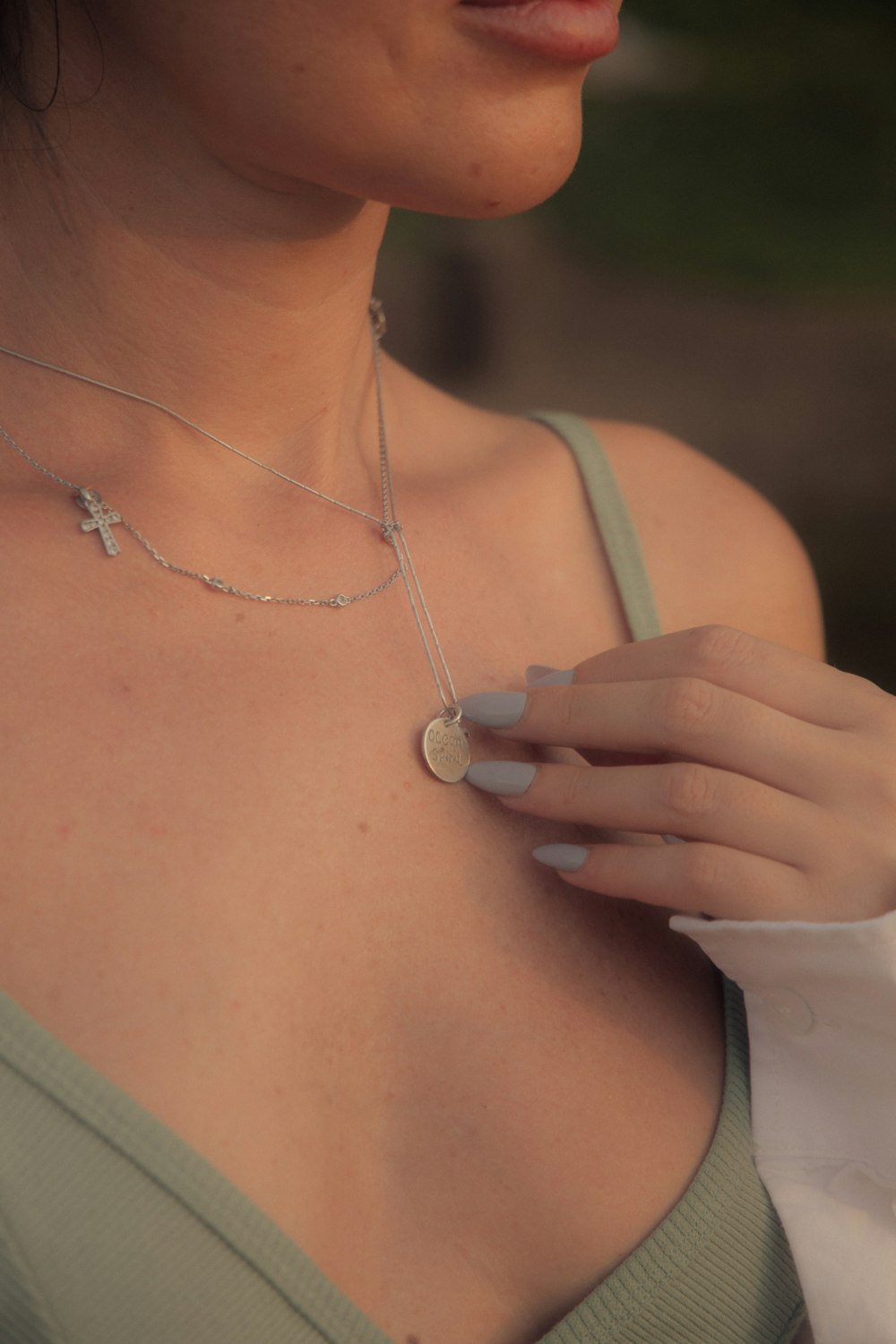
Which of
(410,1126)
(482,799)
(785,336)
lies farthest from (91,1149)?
(785,336)

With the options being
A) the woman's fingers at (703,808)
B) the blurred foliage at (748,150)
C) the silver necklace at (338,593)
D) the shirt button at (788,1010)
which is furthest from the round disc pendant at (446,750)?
the blurred foliage at (748,150)

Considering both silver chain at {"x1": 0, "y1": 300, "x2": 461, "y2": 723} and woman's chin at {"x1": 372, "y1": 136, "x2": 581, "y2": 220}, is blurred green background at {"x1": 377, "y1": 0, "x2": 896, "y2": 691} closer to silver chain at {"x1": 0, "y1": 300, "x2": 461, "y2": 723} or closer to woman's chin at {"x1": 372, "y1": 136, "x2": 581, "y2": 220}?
silver chain at {"x1": 0, "y1": 300, "x2": 461, "y2": 723}

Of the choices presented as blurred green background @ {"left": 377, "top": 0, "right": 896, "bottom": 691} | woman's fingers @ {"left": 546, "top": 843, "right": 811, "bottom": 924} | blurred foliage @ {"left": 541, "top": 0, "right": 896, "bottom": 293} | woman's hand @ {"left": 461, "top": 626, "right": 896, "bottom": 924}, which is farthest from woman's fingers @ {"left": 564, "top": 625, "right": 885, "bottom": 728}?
blurred foliage @ {"left": 541, "top": 0, "right": 896, "bottom": 293}

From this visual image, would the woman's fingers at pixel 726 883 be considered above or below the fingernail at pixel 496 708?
below

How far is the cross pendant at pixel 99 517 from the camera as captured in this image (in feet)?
2.71

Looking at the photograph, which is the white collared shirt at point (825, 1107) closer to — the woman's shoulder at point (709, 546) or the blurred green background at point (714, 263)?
the woman's shoulder at point (709, 546)

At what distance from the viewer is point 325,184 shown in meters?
0.74

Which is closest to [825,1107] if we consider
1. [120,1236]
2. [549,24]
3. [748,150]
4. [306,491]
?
[120,1236]

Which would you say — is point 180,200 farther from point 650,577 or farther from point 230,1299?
point 230,1299

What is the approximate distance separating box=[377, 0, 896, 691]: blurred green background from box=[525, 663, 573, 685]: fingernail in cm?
215

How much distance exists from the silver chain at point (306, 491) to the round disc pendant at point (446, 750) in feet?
0.04

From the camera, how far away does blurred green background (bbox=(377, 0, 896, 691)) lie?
2.95 meters

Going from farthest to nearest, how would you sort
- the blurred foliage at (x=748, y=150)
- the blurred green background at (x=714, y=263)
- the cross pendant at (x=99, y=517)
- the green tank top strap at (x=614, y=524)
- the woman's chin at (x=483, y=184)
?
the blurred foliage at (x=748, y=150), the blurred green background at (x=714, y=263), the green tank top strap at (x=614, y=524), the cross pendant at (x=99, y=517), the woman's chin at (x=483, y=184)

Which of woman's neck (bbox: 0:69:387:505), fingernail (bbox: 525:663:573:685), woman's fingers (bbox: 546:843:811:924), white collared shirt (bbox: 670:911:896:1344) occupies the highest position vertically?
woman's neck (bbox: 0:69:387:505)
